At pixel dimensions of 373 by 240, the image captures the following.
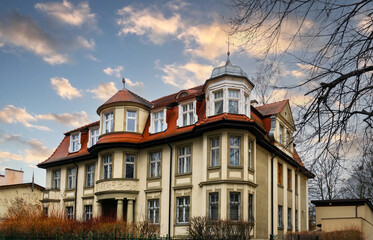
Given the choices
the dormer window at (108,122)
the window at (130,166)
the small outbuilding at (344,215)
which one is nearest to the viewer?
the small outbuilding at (344,215)

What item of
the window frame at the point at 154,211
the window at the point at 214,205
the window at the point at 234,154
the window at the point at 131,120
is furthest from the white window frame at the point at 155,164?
the window at the point at 234,154

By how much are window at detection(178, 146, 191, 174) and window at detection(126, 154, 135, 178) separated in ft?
11.9

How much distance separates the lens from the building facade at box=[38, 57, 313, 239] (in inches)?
923

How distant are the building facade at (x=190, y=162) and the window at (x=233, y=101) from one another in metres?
0.06

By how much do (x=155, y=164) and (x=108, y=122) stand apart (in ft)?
14.9

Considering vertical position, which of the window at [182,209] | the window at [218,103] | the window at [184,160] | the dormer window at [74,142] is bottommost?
the window at [182,209]

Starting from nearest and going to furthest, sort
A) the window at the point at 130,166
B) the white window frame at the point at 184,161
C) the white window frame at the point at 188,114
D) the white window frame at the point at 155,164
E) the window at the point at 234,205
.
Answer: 1. the window at the point at 234,205
2. the white window frame at the point at 184,161
3. the white window frame at the point at 188,114
4. the white window frame at the point at 155,164
5. the window at the point at 130,166

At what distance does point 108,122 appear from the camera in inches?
1148

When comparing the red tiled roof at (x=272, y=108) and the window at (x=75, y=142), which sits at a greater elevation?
the red tiled roof at (x=272, y=108)

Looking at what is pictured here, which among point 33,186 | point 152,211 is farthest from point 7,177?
point 152,211

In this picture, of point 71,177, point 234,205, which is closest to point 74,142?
point 71,177

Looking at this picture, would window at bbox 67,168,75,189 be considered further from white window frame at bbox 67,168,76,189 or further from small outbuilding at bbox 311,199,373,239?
small outbuilding at bbox 311,199,373,239

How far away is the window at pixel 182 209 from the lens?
2488 cm

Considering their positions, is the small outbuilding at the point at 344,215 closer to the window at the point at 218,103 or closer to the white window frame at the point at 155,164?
the window at the point at 218,103
